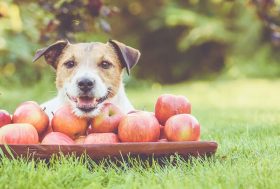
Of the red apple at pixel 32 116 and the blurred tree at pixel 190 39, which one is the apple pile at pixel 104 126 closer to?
the red apple at pixel 32 116

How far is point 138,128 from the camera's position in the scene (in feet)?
11.7

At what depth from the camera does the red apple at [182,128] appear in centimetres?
357

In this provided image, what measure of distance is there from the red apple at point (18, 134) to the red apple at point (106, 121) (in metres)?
0.41

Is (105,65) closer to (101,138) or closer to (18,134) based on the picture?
(101,138)

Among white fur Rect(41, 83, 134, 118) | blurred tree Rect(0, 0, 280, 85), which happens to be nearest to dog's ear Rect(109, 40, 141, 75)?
white fur Rect(41, 83, 134, 118)

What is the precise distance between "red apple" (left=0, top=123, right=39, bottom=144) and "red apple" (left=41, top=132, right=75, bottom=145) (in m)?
0.08

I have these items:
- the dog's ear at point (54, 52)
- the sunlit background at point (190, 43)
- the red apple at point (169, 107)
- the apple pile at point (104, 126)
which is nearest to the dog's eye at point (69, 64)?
the dog's ear at point (54, 52)

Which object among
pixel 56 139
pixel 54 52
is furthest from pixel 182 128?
pixel 54 52

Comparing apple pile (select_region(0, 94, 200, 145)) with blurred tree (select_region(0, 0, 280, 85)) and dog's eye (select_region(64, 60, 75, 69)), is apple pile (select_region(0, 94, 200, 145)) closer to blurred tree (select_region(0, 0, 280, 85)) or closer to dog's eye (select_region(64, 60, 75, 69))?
dog's eye (select_region(64, 60, 75, 69))

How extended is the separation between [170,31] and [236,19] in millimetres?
1899

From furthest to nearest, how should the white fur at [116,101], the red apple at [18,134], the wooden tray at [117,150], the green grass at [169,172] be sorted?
the white fur at [116,101] < the red apple at [18,134] < the wooden tray at [117,150] < the green grass at [169,172]

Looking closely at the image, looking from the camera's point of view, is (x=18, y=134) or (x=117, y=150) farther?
(x=18, y=134)

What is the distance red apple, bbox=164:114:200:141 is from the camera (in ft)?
11.7

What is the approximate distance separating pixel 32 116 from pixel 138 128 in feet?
2.37
